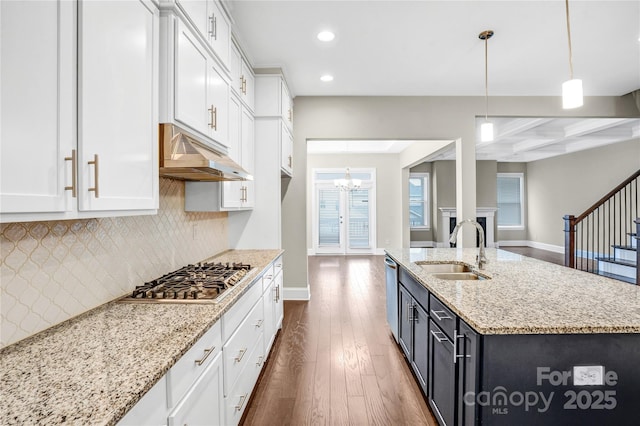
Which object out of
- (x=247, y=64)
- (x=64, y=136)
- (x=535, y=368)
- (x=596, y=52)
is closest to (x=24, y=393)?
(x=64, y=136)

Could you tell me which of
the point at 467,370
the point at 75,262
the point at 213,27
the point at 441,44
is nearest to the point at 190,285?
the point at 75,262

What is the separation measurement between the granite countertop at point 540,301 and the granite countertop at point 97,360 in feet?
3.94

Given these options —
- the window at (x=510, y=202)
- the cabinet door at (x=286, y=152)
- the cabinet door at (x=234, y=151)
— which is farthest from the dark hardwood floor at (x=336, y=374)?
the window at (x=510, y=202)

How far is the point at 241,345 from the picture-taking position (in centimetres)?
190

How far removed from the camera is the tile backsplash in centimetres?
115

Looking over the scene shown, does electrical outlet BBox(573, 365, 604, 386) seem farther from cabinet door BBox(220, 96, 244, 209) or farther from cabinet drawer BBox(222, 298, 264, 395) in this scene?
cabinet door BBox(220, 96, 244, 209)

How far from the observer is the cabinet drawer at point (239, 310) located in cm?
164

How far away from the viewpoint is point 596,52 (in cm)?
332

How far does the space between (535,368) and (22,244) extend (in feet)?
6.88

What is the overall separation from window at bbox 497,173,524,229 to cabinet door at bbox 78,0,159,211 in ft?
35.9

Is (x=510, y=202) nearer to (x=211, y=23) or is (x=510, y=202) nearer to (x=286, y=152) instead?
(x=286, y=152)

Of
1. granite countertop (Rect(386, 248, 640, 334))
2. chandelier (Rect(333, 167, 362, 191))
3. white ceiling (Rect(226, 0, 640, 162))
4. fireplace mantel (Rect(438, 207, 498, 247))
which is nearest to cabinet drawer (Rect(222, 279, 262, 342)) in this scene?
granite countertop (Rect(386, 248, 640, 334))

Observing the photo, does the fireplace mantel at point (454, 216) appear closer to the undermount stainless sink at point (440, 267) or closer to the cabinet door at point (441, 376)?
the undermount stainless sink at point (440, 267)

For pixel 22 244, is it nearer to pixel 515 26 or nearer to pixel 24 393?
pixel 24 393
